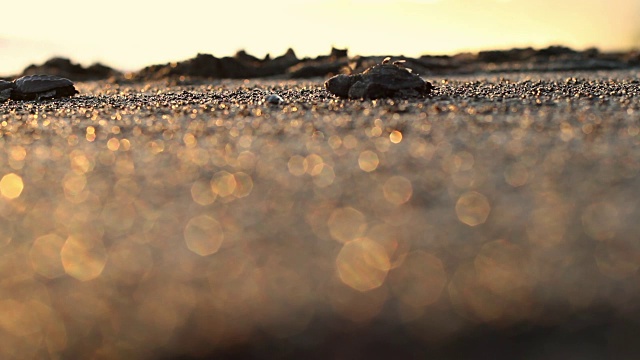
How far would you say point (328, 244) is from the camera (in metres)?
3.46

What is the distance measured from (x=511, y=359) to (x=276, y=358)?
32.7 inches

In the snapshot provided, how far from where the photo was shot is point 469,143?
5844 millimetres

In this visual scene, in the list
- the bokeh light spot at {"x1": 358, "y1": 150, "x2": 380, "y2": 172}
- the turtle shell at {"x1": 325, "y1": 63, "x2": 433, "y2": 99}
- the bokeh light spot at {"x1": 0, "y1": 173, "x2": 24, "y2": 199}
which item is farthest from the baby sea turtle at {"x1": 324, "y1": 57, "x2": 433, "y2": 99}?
the bokeh light spot at {"x1": 0, "y1": 173, "x2": 24, "y2": 199}

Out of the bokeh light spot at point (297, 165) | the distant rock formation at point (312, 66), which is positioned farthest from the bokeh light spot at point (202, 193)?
the distant rock formation at point (312, 66)

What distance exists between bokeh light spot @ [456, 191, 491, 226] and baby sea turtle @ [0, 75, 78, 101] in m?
10.4

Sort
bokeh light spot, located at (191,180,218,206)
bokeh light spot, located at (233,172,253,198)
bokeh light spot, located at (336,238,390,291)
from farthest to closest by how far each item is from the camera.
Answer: bokeh light spot, located at (233,172,253,198) → bokeh light spot, located at (191,180,218,206) → bokeh light spot, located at (336,238,390,291)

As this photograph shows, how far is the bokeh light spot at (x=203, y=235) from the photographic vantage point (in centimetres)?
342

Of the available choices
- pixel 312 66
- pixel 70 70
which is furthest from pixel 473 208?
pixel 70 70

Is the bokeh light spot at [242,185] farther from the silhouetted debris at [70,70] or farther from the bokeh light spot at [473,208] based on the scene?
the silhouetted debris at [70,70]

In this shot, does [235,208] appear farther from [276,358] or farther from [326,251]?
[276,358]

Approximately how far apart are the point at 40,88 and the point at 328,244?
34.9ft

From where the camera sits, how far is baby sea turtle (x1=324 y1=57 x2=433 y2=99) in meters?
9.75

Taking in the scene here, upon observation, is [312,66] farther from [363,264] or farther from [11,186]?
[363,264]

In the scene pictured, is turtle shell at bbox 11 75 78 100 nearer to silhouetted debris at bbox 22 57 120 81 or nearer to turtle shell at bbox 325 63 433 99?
turtle shell at bbox 325 63 433 99
